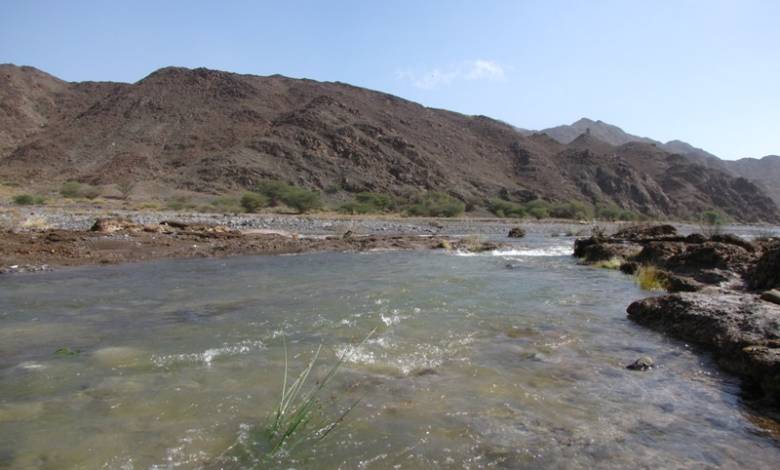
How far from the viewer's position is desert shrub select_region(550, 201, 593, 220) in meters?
69.7

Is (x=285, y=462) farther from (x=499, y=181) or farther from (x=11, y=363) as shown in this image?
(x=499, y=181)

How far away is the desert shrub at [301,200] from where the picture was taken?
5122 centimetres

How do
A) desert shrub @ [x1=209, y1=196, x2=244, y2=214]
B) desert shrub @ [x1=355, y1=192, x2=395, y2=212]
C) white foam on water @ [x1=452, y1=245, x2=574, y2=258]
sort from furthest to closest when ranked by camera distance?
desert shrub @ [x1=355, y1=192, x2=395, y2=212]
desert shrub @ [x1=209, y1=196, x2=244, y2=214]
white foam on water @ [x1=452, y1=245, x2=574, y2=258]

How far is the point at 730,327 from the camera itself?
6699mm

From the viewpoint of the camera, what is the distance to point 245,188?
5994cm

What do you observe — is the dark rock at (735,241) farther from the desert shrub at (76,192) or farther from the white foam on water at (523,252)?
the desert shrub at (76,192)

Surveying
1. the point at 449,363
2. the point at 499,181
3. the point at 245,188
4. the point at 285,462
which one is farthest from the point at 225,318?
the point at 499,181

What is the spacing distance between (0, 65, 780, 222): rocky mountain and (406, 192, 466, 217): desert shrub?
23.8ft

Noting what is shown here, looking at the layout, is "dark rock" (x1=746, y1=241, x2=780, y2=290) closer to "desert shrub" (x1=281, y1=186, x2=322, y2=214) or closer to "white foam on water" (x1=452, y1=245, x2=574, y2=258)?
"white foam on water" (x1=452, y1=245, x2=574, y2=258)

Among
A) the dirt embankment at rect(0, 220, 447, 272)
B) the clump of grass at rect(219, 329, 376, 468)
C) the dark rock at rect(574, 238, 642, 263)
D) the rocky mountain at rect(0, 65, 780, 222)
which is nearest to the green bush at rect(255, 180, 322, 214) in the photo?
the rocky mountain at rect(0, 65, 780, 222)

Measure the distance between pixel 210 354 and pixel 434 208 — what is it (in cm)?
5385

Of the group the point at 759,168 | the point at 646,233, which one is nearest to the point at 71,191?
the point at 646,233

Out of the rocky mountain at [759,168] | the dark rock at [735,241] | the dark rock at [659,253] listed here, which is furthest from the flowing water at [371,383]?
the rocky mountain at [759,168]

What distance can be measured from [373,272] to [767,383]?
32.2 ft
